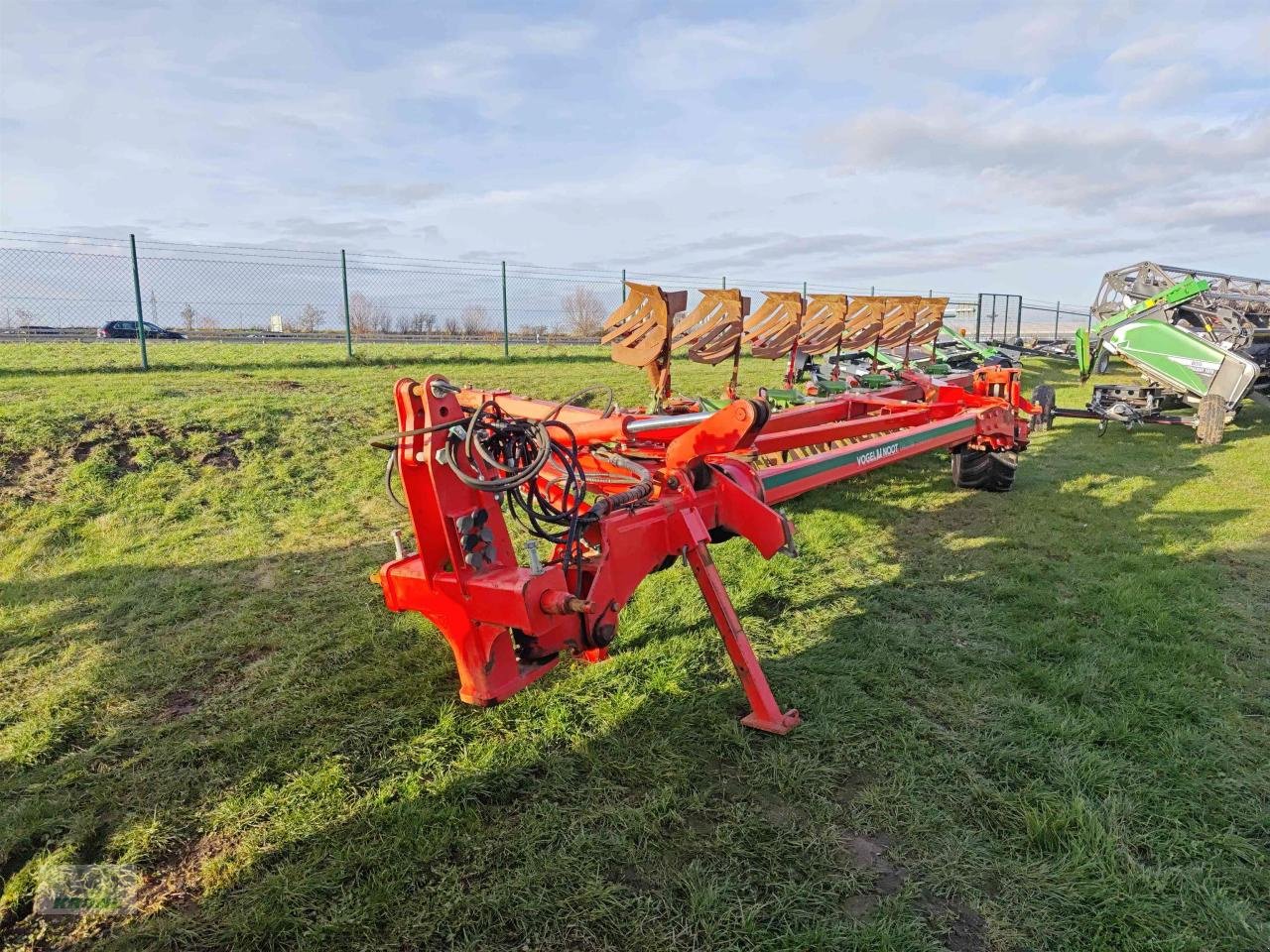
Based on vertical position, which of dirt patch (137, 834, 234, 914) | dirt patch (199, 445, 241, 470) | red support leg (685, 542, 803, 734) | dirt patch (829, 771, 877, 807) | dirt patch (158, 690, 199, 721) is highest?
dirt patch (199, 445, 241, 470)

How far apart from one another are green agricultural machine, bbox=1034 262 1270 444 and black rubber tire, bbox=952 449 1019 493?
13.2 ft

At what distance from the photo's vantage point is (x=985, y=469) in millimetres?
7047

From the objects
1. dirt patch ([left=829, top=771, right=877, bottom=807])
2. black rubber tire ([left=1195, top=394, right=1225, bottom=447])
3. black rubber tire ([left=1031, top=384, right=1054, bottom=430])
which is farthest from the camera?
black rubber tire ([left=1031, top=384, right=1054, bottom=430])

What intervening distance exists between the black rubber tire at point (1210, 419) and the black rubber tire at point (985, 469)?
172 inches

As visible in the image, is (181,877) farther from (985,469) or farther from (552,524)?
(985,469)

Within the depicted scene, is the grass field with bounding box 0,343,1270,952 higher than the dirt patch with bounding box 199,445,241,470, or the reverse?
the dirt patch with bounding box 199,445,241,470

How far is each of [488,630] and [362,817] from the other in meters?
0.76

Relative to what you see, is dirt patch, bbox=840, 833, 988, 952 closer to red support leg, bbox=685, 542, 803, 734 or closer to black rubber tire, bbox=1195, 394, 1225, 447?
red support leg, bbox=685, 542, 803, 734

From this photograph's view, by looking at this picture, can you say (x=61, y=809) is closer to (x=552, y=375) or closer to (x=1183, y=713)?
→ (x=1183, y=713)

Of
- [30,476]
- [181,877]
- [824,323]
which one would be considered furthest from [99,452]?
[824,323]

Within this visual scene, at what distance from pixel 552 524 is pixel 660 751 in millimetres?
999

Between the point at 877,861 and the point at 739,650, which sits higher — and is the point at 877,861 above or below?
below

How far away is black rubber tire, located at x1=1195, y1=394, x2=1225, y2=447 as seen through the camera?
30.9ft

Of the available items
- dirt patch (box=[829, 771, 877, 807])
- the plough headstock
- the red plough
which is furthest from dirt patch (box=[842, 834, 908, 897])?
the plough headstock
